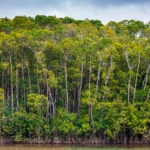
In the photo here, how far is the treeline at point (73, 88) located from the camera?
102 ft

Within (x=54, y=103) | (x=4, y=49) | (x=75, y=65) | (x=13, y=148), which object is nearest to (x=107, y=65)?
(x=75, y=65)

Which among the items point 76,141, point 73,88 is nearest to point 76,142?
point 76,141

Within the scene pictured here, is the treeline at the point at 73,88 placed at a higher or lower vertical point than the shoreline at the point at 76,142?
higher

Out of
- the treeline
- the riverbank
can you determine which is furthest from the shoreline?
the treeline

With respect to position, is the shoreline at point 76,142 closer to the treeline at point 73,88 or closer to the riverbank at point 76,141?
the riverbank at point 76,141

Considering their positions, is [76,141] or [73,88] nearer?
[76,141]

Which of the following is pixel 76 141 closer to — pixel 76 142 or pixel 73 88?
pixel 76 142

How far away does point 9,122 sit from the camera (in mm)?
31562

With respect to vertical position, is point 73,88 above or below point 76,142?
above

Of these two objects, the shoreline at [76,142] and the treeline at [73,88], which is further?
the treeline at [73,88]

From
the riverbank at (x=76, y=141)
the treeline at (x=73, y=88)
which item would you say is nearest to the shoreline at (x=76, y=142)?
the riverbank at (x=76, y=141)

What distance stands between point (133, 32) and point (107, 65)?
10.3 m

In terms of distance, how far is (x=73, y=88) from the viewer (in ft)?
111

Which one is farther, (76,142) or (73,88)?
(73,88)
